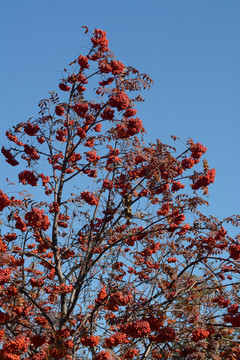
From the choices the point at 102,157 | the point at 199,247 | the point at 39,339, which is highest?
the point at 102,157

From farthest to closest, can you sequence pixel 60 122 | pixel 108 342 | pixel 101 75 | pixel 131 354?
pixel 60 122, pixel 101 75, pixel 131 354, pixel 108 342

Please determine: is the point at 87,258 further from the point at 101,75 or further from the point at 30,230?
the point at 101,75

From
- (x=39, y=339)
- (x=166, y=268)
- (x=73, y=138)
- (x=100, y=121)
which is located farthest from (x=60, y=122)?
(x=39, y=339)

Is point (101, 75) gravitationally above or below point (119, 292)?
above

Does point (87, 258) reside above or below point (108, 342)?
above

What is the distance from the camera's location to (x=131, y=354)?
7.24 metres

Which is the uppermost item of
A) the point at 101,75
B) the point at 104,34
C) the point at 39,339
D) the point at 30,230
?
the point at 104,34

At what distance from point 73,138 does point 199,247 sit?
136 inches

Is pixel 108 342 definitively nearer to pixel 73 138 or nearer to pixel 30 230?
pixel 30 230

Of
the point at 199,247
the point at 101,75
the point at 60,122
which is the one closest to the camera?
the point at 199,247

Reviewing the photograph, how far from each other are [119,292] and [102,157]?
2.95m

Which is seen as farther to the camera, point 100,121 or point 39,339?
point 100,121

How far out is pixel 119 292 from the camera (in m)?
6.92

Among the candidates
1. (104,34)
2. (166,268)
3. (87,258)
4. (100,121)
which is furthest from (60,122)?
(166,268)
